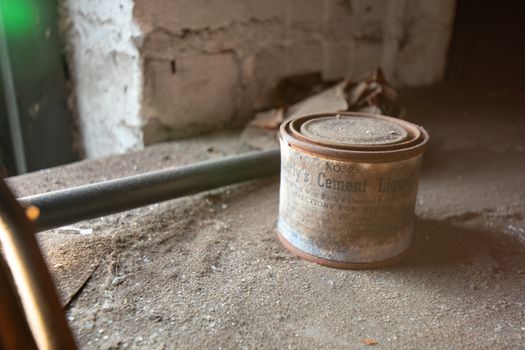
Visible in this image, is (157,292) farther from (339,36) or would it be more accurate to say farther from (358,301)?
(339,36)

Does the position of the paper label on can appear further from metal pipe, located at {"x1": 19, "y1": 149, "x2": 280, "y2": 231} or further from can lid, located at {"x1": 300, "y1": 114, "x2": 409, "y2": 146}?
metal pipe, located at {"x1": 19, "y1": 149, "x2": 280, "y2": 231}

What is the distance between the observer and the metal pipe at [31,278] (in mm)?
726

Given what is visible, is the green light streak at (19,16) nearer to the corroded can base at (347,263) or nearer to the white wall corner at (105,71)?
the white wall corner at (105,71)

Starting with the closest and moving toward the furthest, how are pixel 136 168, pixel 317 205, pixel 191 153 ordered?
pixel 317 205 → pixel 136 168 → pixel 191 153

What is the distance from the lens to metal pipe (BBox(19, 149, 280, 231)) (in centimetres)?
117

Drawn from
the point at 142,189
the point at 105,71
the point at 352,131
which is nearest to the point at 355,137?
the point at 352,131

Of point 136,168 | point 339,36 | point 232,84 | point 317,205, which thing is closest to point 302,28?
point 339,36

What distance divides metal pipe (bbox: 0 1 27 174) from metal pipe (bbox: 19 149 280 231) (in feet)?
3.41

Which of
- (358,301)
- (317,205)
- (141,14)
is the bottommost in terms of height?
(358,301)

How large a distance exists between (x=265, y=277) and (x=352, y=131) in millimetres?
416

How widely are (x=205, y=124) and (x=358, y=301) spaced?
1.14 m

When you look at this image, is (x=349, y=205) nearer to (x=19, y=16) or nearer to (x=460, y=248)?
(x=460, y=248)

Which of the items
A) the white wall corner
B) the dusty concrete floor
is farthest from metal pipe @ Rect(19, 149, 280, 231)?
the white wall corner

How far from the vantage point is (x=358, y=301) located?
1.07 meters
